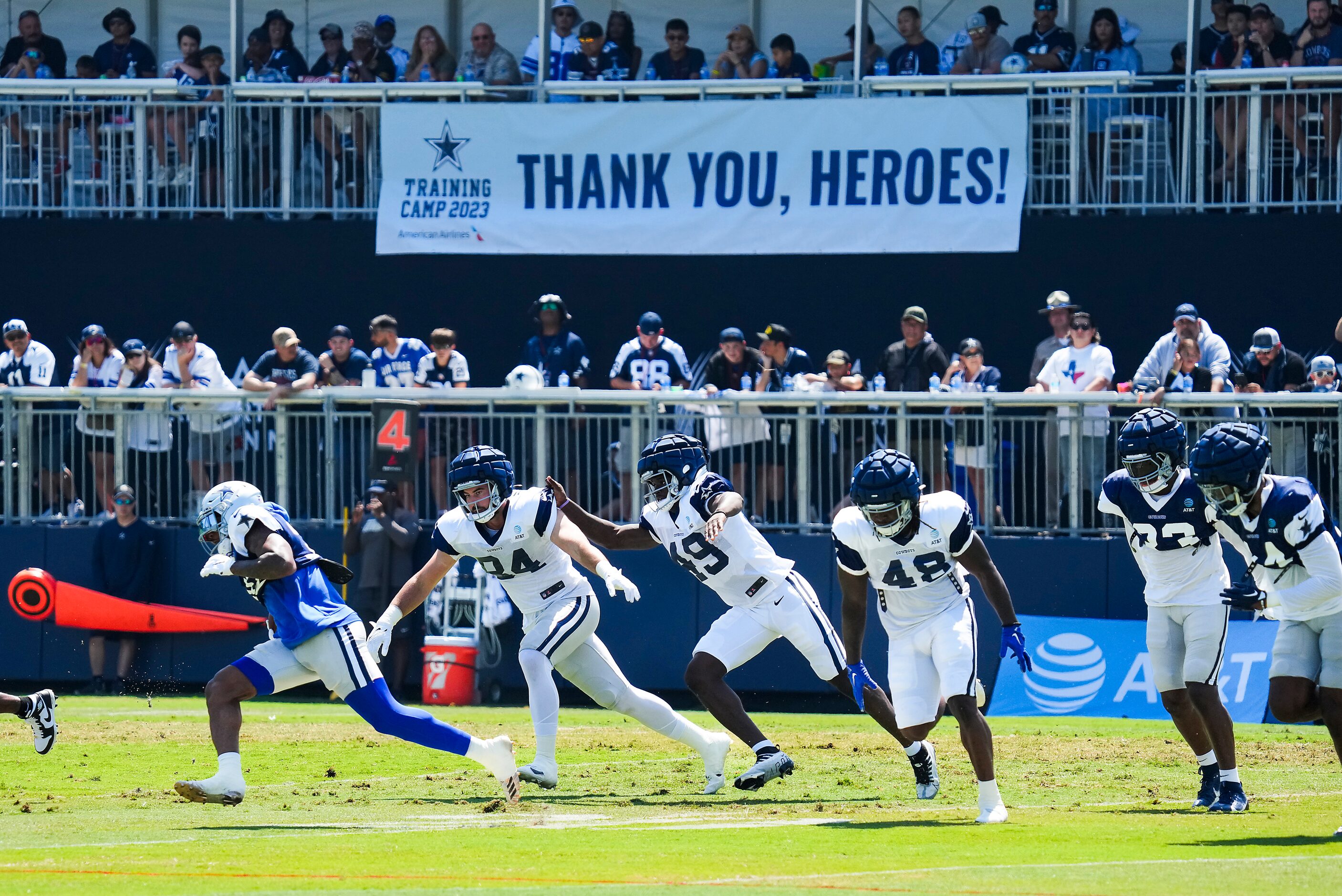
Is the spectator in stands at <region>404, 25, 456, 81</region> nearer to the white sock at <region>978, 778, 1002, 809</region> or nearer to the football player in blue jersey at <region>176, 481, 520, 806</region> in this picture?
the football player in blue jersey at <region>176, 481, 520, 806</region>

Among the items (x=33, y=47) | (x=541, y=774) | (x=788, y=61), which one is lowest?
(x=541, y=774)

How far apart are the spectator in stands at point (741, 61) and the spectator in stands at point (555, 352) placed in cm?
389

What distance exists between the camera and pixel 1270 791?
34.7ft

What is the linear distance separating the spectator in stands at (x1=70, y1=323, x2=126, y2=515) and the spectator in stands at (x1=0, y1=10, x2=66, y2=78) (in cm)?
527

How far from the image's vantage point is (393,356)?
17.1m

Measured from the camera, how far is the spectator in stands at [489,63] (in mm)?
20094

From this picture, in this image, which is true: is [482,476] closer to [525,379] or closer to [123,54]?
[525,379]

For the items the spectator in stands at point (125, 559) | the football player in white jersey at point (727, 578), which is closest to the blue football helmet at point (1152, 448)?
the football player in white jersey at point (727, 578)

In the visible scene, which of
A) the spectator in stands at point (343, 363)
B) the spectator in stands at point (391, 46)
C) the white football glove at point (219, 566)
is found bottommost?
the white football glove at point (219, 566)

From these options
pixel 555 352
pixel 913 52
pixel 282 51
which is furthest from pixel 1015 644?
pixel 282 51

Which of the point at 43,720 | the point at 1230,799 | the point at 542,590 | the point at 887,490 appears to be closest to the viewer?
the point at 887,490

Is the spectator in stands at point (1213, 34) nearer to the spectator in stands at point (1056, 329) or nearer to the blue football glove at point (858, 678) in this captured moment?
the spectator in stands at point (1056, 329)

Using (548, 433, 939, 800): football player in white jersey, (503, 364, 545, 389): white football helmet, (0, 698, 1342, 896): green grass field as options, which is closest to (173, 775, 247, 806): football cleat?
(0, 698, 1342, 896): green grass field

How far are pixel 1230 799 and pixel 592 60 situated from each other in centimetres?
1252
